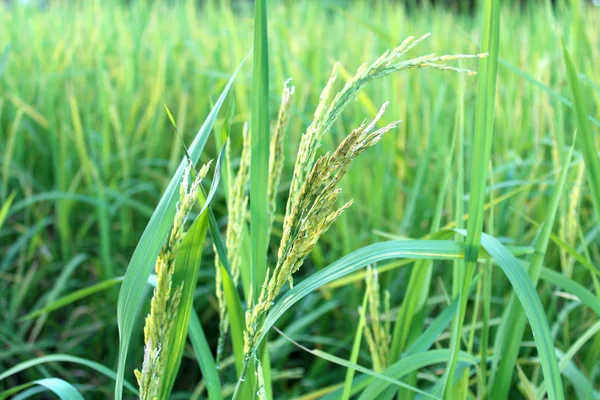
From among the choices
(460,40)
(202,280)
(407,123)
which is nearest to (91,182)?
(202,280)

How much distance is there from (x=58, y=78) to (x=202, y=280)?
36.8 inches


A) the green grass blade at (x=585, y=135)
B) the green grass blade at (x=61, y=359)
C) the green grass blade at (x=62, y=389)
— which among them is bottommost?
the green grass blade at (x=61, y=359)

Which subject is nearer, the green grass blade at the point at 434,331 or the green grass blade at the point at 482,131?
the green grass blade at the point at 482,131

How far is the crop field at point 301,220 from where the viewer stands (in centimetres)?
56

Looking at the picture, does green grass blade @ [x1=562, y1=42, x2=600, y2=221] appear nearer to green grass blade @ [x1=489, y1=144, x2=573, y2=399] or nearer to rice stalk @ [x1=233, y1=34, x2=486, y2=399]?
green grass blade @ [x1=489, y1=144, x2=573, y2=399]

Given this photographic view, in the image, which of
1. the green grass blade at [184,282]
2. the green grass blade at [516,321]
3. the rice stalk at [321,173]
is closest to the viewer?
the rice stalk at [321,173]

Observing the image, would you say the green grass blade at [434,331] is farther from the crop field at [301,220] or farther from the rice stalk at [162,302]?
the rice stalk at [162,302]

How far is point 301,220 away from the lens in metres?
0.49

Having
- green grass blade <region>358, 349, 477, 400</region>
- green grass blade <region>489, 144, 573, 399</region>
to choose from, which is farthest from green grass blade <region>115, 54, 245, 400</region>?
green grass blade <region>489, 144, 573, 399</region>

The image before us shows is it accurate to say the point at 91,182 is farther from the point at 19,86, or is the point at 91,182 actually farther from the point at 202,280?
the point at 19,86

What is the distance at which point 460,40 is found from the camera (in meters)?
2.70

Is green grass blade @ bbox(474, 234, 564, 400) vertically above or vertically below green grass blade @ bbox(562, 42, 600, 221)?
below

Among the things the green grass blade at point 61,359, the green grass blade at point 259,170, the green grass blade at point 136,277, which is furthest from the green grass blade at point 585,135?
the green grass blade at point 61,359

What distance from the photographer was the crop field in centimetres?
56
